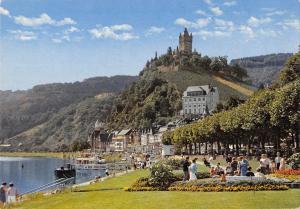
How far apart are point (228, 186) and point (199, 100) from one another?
158799 mm

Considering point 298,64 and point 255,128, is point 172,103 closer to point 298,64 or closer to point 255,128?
point 298,64

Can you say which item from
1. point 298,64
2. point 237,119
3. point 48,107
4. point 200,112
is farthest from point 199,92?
point 237,119

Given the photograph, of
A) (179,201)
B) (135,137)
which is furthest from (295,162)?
(135,137)

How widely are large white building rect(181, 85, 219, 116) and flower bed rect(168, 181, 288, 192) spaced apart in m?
155

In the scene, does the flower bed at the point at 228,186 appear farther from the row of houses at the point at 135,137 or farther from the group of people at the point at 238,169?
the row of houses at the point at 135,137

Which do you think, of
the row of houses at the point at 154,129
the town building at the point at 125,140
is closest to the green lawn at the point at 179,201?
the row of houses at the point at 154,129

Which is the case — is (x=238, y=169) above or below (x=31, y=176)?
above

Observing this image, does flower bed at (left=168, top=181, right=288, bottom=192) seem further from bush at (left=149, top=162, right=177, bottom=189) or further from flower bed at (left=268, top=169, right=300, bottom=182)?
flower bed at (left=268, top=169, right=300, bottom=182)

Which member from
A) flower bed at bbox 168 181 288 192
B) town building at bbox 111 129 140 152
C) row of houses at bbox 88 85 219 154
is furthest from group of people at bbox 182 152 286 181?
town building at bbox 111 129 140 152

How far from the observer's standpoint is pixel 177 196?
82.0ft

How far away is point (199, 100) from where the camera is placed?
184875 millimetres

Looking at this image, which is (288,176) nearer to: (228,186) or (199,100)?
(228,186)

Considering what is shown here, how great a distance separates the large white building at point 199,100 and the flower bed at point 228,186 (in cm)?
15462

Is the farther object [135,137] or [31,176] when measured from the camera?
[135,137]
